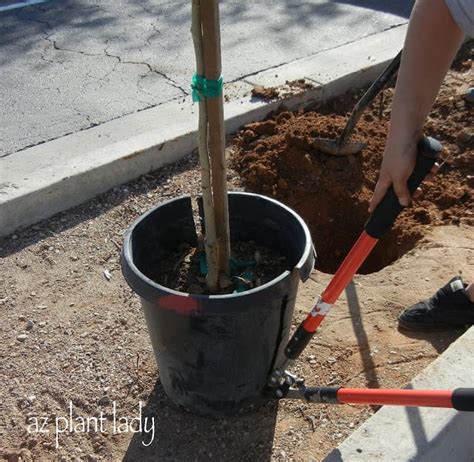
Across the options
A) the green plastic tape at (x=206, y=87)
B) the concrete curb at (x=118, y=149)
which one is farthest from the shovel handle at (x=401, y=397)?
the concrete curb at (x=118, y=149)

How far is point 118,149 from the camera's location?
134 inches

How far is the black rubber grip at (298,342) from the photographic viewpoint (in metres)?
2.12

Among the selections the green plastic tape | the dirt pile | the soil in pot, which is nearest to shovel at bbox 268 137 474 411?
the soil in pot

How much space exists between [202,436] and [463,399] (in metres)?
0.90

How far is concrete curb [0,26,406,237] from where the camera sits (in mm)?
3127

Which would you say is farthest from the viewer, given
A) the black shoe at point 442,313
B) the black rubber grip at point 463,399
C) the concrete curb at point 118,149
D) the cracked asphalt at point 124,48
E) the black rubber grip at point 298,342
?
the cracked asphalt at point 124,48

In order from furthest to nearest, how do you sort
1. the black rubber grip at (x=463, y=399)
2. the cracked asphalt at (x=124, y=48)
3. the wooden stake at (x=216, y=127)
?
1. the cracked asphalt at (x=124, y=48)
2. the wooden stake at (x=216, y=127)
3. the black rubber grip at (x=463, y=399)

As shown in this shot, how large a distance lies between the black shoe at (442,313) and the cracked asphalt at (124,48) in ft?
7.22

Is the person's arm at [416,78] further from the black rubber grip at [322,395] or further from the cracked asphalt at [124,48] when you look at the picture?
the cracked asphalt at [124,48]

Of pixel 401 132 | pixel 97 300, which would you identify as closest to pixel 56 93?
pixel 97 300

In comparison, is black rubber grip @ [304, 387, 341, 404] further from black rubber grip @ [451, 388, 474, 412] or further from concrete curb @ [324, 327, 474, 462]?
black rubber grip @ [451, 388, 474, 412]

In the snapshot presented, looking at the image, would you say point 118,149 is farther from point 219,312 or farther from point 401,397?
point 401,397

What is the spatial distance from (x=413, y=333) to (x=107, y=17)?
4.20 m

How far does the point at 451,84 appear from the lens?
4.36 meters
